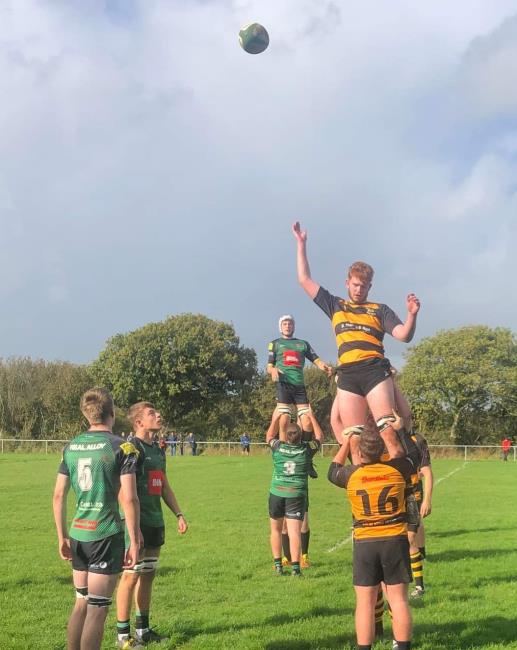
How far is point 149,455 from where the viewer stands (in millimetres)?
7336

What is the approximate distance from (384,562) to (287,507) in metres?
4.62

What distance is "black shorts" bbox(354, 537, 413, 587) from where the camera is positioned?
576 cm

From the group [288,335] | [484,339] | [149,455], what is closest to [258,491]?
[288,335]

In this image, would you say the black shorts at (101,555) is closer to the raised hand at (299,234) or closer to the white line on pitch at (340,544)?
the raised hand at (299,234)

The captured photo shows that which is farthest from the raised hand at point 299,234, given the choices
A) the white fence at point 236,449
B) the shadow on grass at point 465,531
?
the white fence at point 236,449

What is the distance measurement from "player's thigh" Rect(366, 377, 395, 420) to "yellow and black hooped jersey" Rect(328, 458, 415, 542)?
550 mm

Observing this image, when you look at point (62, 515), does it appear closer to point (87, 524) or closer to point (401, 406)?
point (87, 524)

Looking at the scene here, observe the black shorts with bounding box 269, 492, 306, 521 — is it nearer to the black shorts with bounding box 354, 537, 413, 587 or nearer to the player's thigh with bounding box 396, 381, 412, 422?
the player's thigh with bounding box 396, 381, 412, 422

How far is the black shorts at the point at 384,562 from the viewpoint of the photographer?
18.9ft

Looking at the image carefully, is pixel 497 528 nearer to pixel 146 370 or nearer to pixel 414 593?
pixel 414 593

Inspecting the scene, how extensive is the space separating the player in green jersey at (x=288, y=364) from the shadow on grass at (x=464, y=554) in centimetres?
338

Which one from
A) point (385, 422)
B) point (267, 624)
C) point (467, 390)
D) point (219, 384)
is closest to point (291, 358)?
point (267, 624)

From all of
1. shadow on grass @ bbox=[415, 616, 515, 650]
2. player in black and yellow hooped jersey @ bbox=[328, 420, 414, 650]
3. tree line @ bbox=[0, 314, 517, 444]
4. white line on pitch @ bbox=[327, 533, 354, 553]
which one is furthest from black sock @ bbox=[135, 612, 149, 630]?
tree line @ bbox=[0, 314, 517, 444]

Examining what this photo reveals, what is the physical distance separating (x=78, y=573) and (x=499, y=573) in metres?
7.04
